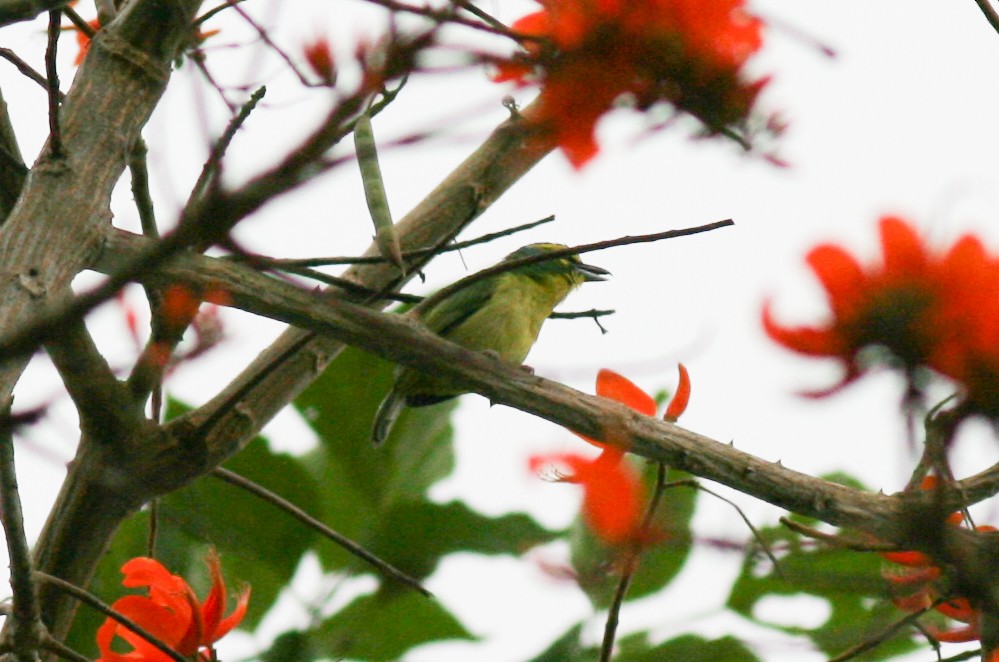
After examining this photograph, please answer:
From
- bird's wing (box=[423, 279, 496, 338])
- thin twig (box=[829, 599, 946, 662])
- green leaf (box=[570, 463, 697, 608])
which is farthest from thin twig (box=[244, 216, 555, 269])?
bird's wing (box=[423, 279, 496, 338])

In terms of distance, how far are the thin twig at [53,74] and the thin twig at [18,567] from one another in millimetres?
474

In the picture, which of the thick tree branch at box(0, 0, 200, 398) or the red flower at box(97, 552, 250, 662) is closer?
the thick tree branch at box(0, 0, 200, 398)

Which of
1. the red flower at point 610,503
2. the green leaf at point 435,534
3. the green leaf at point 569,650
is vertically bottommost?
the red flower at point 610,503

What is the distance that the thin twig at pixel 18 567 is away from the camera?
168 cm

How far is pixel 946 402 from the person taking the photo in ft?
3.61

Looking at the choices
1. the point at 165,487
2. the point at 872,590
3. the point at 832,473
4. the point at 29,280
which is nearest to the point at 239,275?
the point at 29,280

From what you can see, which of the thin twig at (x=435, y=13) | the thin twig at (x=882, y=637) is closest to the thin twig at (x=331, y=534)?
the thin twig at (x=882, y=637)

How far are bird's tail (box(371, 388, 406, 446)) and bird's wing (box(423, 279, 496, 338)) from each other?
0.51m

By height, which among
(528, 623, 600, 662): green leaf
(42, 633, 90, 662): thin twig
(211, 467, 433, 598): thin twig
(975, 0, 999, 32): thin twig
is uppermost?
(975, 0, 999, 32): thin twig

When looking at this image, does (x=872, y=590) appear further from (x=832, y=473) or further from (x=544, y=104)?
(x=832, y=473)

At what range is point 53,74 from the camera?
6.27ft

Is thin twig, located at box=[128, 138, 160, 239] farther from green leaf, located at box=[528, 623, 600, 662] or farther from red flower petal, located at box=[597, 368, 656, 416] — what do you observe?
green leaf, located at box=[528, 623, 600, 662]

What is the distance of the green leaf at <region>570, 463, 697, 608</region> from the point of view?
1.28m

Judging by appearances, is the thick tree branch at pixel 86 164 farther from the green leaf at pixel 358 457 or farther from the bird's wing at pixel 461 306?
the bird's wing at pixel 461 306
